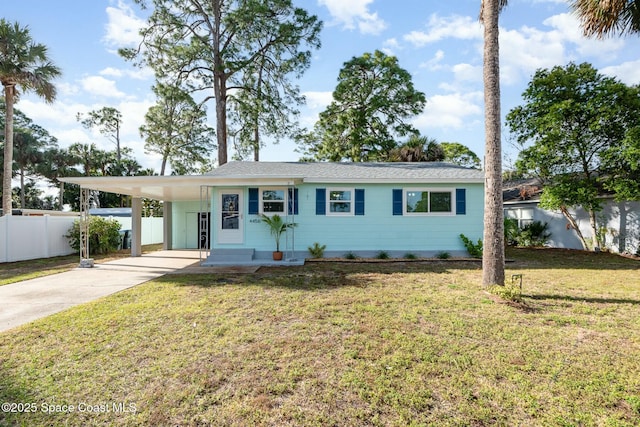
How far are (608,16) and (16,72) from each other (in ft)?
73.2

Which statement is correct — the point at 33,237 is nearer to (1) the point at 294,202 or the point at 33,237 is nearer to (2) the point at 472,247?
(1) the point at 294,202

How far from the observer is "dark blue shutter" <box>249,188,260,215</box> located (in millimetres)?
10977

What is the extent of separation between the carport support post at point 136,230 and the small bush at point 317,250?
7.14 metres

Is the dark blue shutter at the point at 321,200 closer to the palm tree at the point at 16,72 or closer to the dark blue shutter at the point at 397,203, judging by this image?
the dark blue shutter at the point at 397,203

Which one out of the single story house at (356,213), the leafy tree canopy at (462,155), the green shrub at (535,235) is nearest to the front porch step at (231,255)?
the single story house at (356,213)

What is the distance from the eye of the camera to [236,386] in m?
2.96

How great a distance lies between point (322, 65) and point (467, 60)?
36.2ft

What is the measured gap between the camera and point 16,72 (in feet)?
47.9

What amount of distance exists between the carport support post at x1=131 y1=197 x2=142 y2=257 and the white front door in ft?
14.2

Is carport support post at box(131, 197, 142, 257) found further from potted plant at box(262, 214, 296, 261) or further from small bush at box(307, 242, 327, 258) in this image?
small bush at box(307, 242, 327, 258)

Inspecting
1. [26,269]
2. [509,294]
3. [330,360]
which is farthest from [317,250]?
[26,269]

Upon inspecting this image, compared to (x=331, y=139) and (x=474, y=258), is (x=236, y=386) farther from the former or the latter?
(x=331, y=139)

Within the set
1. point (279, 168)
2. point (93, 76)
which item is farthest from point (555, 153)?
point (93, 76)

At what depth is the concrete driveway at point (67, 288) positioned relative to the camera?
5.29 metres
